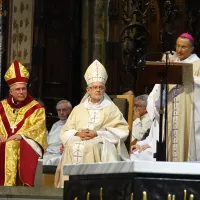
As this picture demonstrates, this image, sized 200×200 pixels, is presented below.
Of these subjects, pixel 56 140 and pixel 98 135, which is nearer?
pixel 98 135

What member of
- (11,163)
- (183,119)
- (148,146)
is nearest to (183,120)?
(183,119)

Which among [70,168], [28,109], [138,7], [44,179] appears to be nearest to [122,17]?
[138,7]

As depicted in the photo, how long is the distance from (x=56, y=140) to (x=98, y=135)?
3298mm

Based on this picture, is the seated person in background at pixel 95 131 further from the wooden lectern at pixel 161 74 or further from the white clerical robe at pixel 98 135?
the wooden lectern at pixel 161 74

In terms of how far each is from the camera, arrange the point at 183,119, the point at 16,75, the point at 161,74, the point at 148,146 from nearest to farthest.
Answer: the point at 161,74 < the point at 16,75 < the point at 183,119 < the point at 148,146

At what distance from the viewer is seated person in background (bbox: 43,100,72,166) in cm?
1202

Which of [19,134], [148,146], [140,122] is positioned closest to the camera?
[19,134]

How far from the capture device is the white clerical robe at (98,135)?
9.08 metres

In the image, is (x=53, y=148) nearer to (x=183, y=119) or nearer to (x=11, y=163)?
(x=183, y=119)

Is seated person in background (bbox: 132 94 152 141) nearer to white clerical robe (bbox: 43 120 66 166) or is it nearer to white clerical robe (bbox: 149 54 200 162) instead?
white clerical robe (bbox: 43 120 66 166)

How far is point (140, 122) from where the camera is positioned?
39.2 feet

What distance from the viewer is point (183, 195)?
11.3ft

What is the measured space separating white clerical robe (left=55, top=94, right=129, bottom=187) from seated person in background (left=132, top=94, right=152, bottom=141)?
2182mm

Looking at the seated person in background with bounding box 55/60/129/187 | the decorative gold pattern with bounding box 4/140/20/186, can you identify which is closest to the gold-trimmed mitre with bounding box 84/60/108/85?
the seated person in background with bounding box 55/60/129/187
